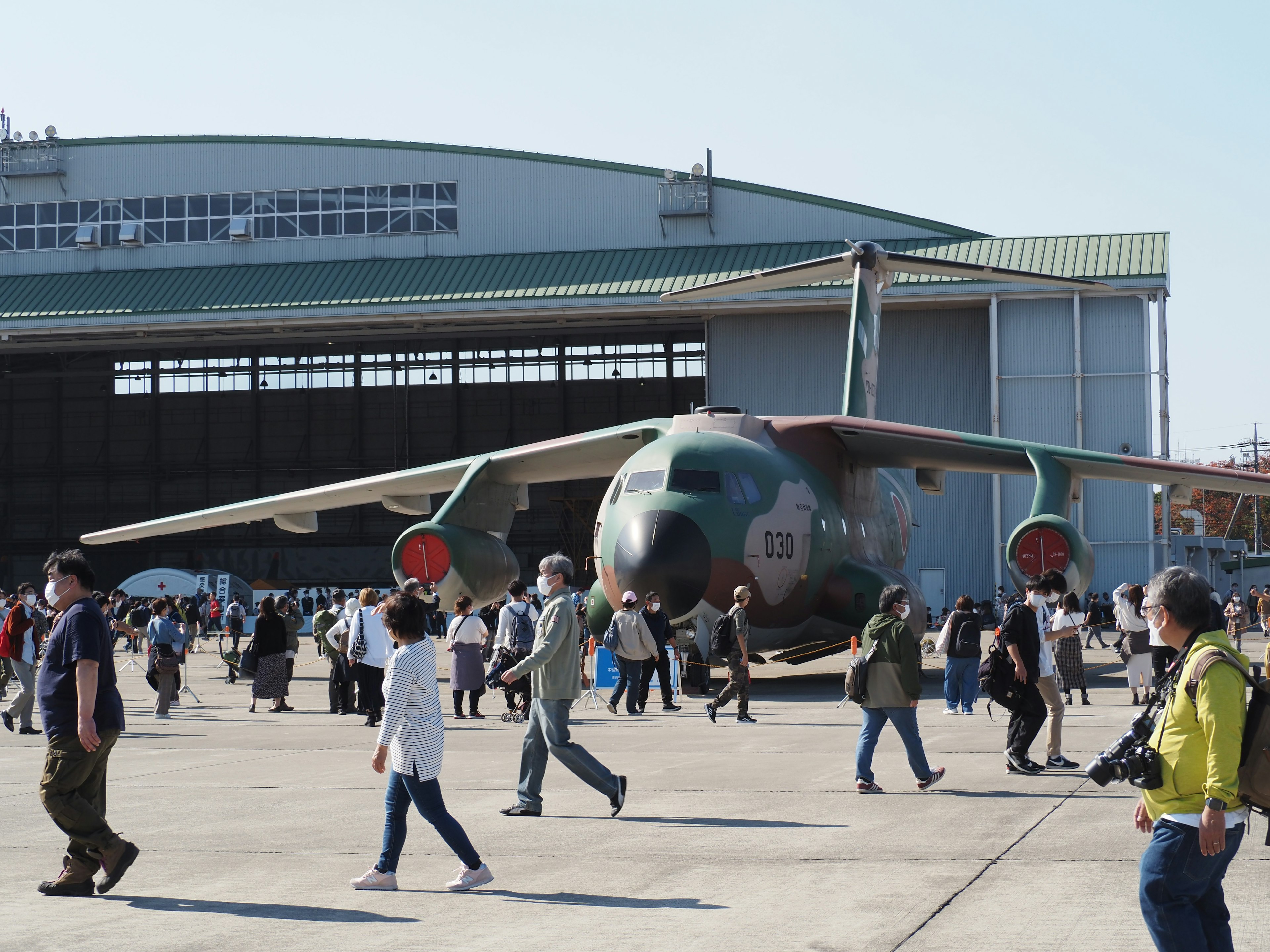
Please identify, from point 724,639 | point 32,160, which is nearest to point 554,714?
point 724,639

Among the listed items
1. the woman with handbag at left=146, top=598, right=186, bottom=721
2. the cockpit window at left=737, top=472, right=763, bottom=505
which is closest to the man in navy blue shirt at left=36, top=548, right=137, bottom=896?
the woman with handbag at left=146, top=598, right=186, bottom=721

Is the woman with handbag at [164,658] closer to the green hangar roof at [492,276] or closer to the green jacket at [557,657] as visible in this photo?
the green jacket at [557,657]

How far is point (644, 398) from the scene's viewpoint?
194 ft

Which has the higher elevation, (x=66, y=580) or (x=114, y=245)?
(x=114, y=245)

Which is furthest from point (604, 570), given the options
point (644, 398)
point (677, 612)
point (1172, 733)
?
point (644, 398)

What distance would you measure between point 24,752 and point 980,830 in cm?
983

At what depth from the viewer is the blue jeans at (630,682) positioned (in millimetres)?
17953

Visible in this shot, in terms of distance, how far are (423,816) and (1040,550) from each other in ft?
49.9

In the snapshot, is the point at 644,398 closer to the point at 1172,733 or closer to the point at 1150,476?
the point at 1150,476

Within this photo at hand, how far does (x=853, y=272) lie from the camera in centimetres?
2931

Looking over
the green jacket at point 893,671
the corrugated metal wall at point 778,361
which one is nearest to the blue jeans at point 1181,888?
the green jacket at point 893,671

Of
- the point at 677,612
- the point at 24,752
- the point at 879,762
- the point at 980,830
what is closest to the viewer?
the point at 980,830

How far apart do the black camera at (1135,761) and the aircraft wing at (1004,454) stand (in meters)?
17.2

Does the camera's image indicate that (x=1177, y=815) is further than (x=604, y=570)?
No
